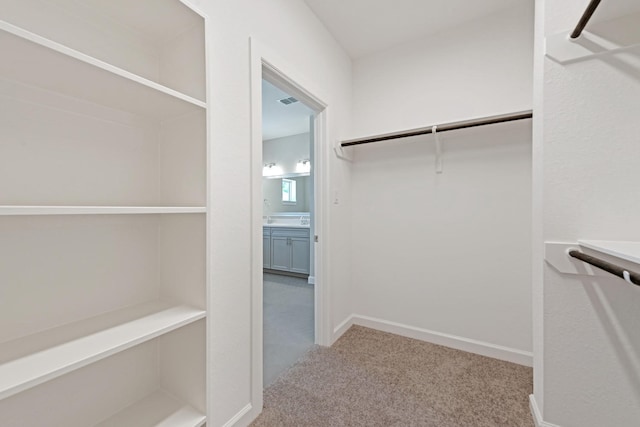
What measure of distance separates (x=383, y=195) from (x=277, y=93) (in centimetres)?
189

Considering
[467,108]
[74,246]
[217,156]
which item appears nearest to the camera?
[74,246]

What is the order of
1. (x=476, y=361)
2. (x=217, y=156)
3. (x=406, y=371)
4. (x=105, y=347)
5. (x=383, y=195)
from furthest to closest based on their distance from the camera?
1. (x=383, y=195)
2. (x=476, y=361)
3. (x=406, y=371)
4. (x=217, y=156)
5. (x=105, y=347)

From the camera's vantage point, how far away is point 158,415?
0.99 meters

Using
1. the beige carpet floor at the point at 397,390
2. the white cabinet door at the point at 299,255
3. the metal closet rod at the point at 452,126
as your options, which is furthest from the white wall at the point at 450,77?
the white cabinet door at the point at 299,255

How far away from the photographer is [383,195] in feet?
7.93

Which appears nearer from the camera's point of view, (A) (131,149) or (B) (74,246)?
(B) (74,246)

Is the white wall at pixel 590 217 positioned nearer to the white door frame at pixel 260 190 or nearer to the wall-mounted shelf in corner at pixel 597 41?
the wall-mounted shelf in corner at pixel 597 41

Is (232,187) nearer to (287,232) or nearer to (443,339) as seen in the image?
(443,339)

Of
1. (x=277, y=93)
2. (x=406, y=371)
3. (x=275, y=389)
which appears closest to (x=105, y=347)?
(x=275, y=389)

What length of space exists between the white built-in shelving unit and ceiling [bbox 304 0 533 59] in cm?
144

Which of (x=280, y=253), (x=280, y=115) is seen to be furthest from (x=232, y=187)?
(x=280, y=253)

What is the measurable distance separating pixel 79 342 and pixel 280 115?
3686mm

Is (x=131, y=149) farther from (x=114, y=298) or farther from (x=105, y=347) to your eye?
(x=105, y=347)

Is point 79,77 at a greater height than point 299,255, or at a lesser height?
greater
